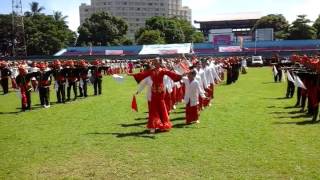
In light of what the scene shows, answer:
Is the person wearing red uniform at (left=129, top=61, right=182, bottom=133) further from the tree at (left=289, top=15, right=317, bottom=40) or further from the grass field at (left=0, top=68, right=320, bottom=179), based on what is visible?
the tree at (left=289, top=15, right=317, bottom=40)

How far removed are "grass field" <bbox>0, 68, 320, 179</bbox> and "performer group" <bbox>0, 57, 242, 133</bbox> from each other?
2.15 ft

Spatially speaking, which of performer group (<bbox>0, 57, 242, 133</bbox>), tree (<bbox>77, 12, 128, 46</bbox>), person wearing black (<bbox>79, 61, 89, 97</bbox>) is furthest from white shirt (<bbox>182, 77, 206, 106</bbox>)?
tree (<bbox>77, 12, 128, 46</bbox>)

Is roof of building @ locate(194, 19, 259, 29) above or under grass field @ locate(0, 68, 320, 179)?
above

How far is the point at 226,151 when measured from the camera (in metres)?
11.3

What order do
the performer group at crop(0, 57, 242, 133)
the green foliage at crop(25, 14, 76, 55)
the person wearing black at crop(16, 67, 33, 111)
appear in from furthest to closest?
the green foliage at crop(25, 14, 76, 55)
the person wearing black at crop(16, 67, 33, 111)
the performer group at crop(0, 57, 242, 133)

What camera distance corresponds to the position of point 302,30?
10106 centimetres

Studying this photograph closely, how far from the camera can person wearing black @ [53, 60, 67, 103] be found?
74.0 feet

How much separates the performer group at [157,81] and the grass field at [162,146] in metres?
0.66

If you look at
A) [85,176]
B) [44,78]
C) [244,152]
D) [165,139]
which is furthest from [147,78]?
[44,78]

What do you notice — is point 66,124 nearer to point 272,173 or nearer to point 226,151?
point 226,151

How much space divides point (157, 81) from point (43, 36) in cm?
9016

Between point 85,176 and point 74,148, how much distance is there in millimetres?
2749

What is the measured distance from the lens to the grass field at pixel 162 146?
973 centimetres

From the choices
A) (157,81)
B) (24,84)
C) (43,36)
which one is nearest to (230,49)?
(43,36)
